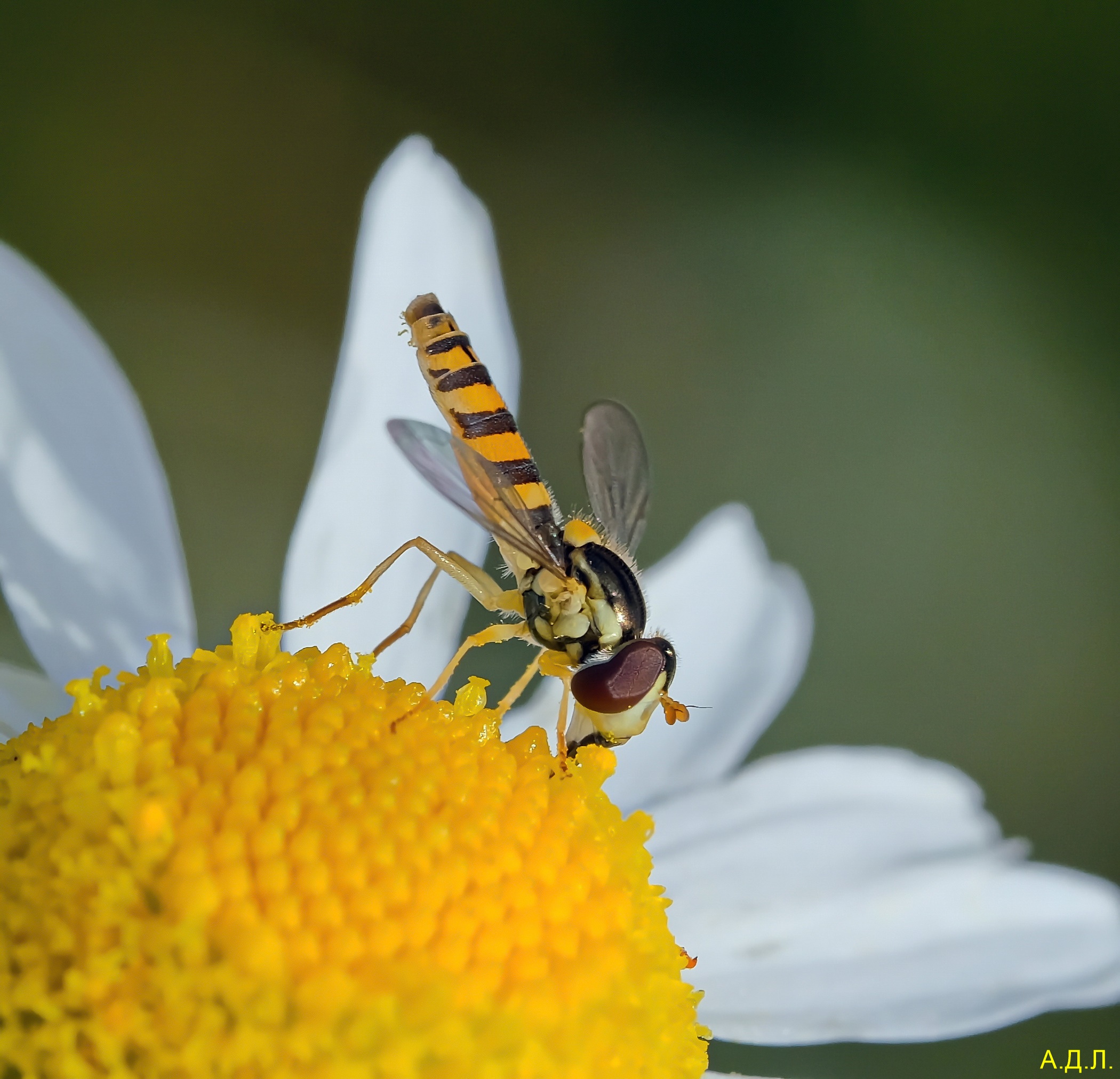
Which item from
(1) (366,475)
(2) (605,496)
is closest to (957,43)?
(2) (605,496)

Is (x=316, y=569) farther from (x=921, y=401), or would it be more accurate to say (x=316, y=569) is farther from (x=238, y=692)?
(x=921, y=401)

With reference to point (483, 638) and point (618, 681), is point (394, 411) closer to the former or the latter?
point (483, 638)

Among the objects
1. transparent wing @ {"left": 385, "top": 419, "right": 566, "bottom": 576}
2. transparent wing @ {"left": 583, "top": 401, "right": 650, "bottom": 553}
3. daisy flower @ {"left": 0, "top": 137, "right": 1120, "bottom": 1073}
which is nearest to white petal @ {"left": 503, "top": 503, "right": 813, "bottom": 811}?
daisy flower @ {"left": 0, "top": 137, "right": 1120, "bottom": 1073}

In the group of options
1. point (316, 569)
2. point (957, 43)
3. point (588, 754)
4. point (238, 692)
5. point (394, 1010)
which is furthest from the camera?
point (957, 43)

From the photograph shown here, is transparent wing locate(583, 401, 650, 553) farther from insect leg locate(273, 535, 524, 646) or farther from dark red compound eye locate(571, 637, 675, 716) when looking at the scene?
dark red compound eye locate(571, 637, 675, 716)

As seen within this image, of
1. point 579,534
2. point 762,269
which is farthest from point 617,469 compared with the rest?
point 762,269
